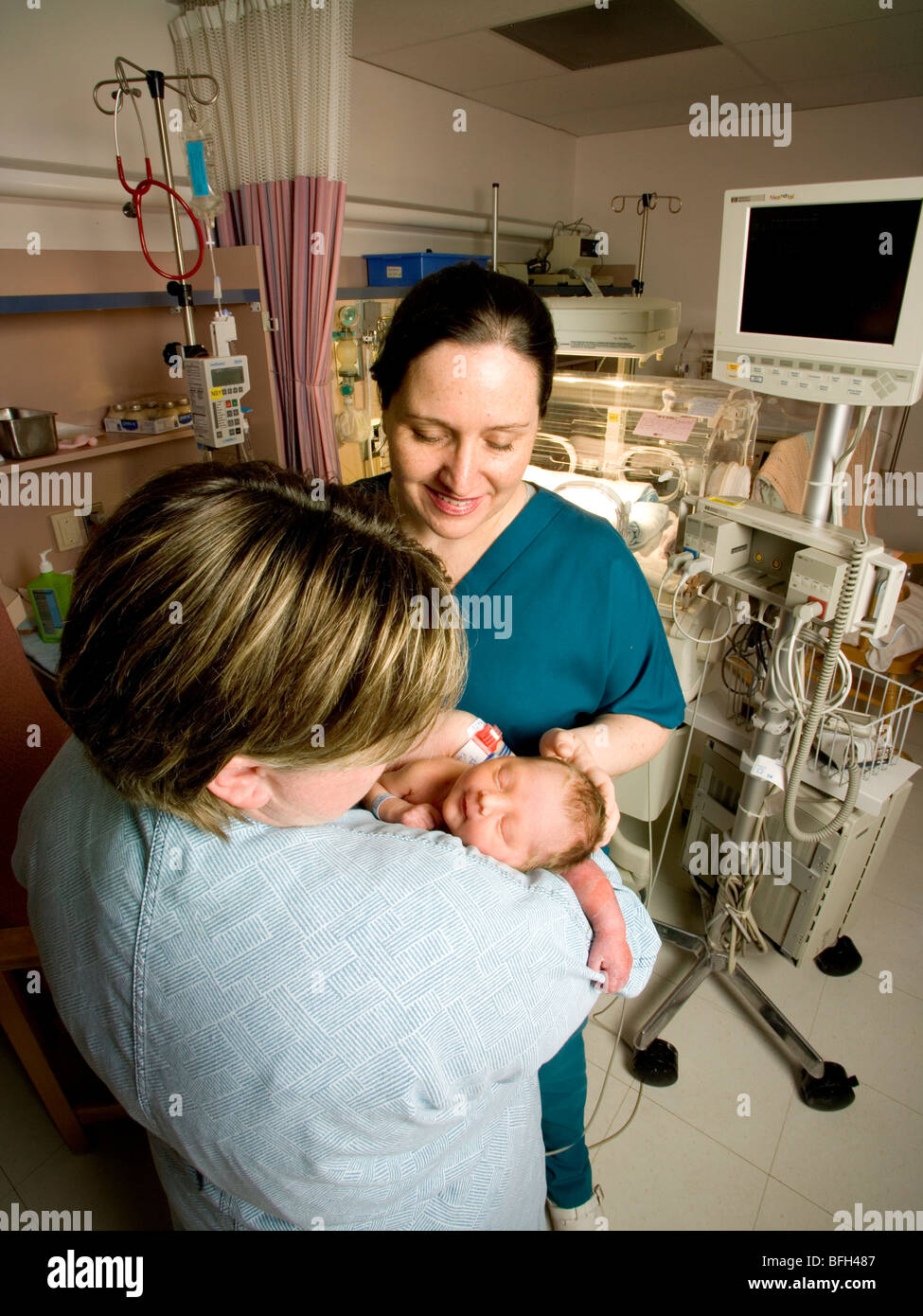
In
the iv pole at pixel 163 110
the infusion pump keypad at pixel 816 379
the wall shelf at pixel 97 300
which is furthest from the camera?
the iv pole at pixel 163 110

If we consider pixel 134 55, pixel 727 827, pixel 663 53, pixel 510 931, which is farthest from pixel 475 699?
pixel 663 53

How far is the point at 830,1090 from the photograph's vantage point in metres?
1.77

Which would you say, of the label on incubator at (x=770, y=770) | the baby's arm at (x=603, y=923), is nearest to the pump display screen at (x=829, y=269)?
the label on incubator at (x=770, y=770)

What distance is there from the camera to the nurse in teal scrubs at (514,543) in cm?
105

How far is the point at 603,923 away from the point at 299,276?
95.1 inches

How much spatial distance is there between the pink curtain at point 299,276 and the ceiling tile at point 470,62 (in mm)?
1051

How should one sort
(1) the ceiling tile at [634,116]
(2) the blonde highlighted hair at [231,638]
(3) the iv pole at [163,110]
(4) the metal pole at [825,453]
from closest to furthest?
1. (2) the blonde highlighted hair at [231,638]
2. (4) the metal pole at [825,453]
3. (3) the iv pole at [163,110]
4. (1) the ceiling tile at [634,116]

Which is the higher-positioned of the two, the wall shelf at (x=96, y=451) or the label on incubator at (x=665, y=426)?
the label on incubator at (x=665, y=426)

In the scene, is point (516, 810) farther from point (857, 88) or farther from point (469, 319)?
point (857, 88)

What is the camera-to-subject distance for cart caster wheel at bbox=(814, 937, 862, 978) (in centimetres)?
213

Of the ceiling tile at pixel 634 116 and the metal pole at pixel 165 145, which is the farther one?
the ceiling tile at pixel 634 116

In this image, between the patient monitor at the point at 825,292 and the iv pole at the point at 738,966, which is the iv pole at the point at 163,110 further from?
the iv pole at the point at 738,966

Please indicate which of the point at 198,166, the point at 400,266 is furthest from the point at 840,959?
the point at 400,266

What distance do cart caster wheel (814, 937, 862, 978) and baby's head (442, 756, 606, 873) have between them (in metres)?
1.49
